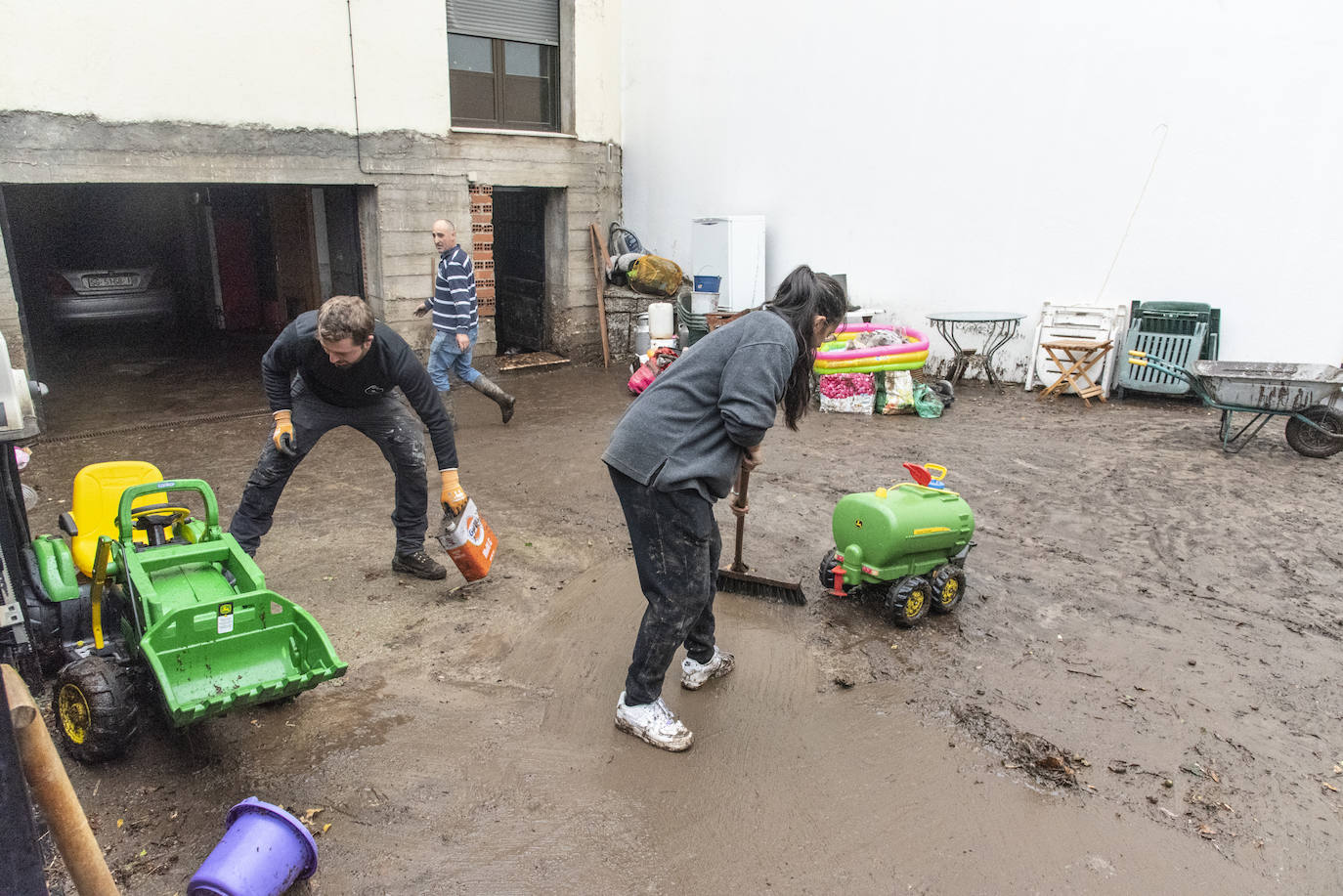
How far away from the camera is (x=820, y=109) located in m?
10.4

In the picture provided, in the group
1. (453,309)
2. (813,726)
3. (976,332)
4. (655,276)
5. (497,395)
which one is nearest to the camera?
(813,726)

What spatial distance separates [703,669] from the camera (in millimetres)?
3938

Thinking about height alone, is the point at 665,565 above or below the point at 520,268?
below

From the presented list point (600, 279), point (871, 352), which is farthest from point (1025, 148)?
point (600, 279)

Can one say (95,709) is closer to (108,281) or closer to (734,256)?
(734,256)

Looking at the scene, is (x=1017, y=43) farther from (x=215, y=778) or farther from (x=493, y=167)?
(x=215, y=778)

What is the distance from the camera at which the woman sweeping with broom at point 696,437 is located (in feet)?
10.5

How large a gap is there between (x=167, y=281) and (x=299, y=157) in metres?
4.22

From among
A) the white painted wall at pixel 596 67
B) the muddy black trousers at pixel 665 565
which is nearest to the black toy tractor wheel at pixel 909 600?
the muddy black trousers at pixel 665 565

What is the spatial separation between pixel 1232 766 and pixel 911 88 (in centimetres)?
809

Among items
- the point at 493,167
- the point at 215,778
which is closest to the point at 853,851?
the point at 215,778

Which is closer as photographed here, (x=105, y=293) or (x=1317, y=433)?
(x=1317, y=433)

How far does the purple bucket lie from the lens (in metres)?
2.54

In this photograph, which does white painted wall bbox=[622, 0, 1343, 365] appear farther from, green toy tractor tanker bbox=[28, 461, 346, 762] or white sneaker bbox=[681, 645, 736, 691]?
green toy tractor tanker bbox=[28, 461, 346, 762]
